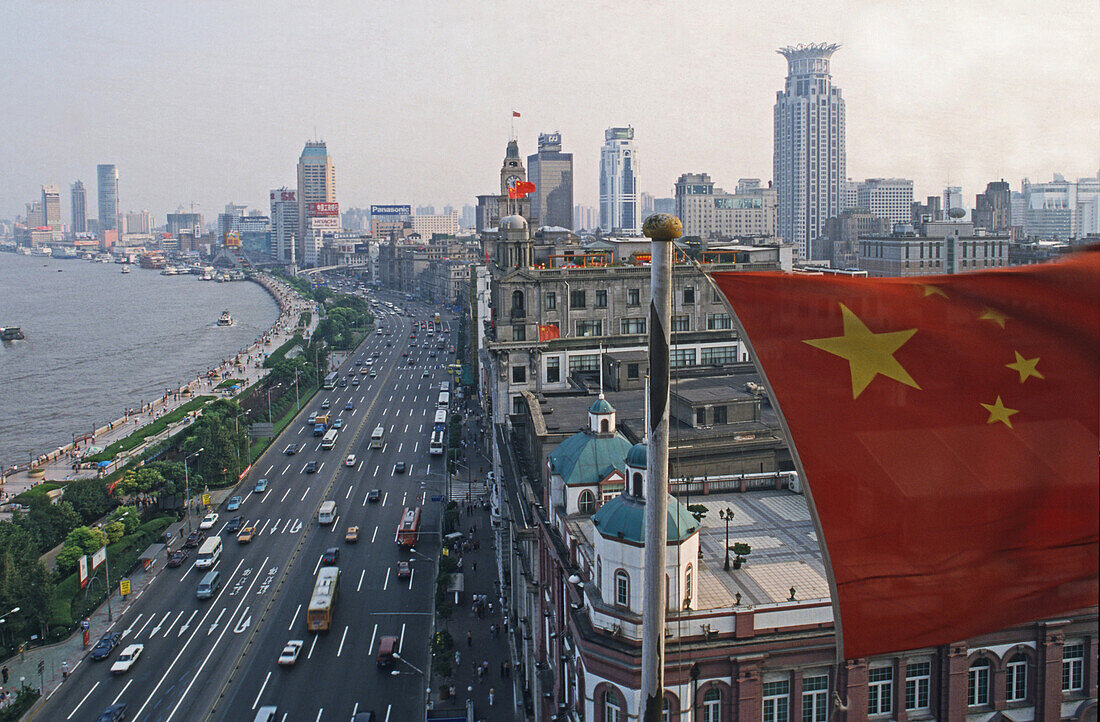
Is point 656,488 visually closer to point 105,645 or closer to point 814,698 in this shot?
point 814,698

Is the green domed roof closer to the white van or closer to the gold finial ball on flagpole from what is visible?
the gold finial ball on flagpole

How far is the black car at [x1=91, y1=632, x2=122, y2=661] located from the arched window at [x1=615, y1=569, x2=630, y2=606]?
97.7ft

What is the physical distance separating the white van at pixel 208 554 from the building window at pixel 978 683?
42.2m

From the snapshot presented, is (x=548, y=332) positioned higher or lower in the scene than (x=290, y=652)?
higher

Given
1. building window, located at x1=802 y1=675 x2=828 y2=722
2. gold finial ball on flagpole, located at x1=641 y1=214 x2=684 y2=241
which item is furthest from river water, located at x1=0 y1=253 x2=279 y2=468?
gold finial ball on flagpole, located at x1=641 y1=214 x2=684 y2=241

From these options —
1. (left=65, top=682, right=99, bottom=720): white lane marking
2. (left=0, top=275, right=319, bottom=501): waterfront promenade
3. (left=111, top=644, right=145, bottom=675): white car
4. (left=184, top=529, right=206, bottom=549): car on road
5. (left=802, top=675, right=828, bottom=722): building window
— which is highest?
(left=802, top=675, right=828, bottom=722): building window

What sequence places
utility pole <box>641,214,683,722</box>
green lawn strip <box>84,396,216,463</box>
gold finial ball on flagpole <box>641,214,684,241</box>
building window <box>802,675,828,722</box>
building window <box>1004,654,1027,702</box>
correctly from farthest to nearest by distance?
green lawn strip <box>84,396,216,463</box>
building window <box>1004,654,1027,702</box>
building window <box>802,675,828,722</box>
utility pole <box>641,214,683,722</box>
gold finial ball on flagpole <box>641,214,684,241</box>

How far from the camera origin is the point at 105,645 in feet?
141

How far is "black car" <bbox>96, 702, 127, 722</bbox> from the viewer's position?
3644 cm

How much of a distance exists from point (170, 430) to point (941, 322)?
8622cm

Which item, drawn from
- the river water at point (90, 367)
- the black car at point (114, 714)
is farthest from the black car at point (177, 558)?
the river water at point (90, 367)

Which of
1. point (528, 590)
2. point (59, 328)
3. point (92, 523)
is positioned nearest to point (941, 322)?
point (528, 590)

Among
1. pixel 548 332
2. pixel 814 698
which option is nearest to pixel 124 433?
pixel 548 332

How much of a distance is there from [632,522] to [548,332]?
109ft
